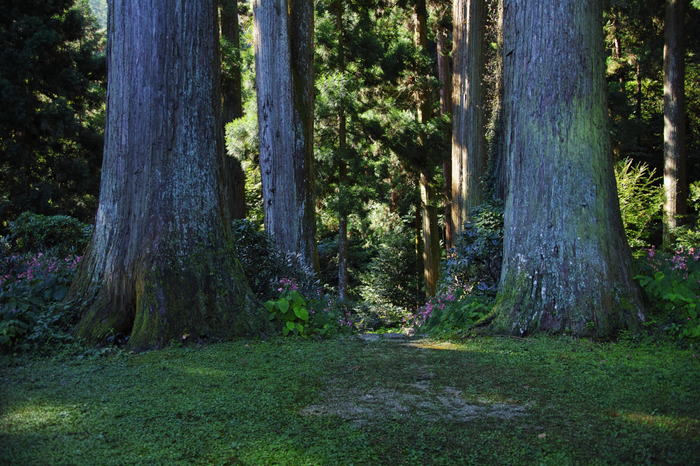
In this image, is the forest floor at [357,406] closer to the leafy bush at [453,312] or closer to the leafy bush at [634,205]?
the leafy bush at [453,312]

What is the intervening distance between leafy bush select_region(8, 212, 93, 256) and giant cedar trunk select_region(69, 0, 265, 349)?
12.1 feet

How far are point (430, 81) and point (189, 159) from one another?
1390 cm

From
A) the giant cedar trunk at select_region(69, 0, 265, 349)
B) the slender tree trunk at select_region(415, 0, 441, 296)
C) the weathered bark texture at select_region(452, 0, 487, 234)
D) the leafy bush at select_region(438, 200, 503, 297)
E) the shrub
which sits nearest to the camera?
the giant cedar trunk at select_region(69, 0, 265, 349)

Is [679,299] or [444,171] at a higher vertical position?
[444,171]

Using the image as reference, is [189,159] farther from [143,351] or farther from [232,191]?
[232,191]

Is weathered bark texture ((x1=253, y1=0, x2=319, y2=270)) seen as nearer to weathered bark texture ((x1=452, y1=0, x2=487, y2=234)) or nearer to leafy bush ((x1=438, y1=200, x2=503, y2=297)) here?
leafy bush ((x1=438, y1=200, x2=503, y2=297))

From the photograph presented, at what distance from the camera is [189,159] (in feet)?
16.5

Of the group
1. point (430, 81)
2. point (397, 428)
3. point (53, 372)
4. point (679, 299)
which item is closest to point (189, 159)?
point (53, 372)

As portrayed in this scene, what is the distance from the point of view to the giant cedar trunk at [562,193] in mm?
4828

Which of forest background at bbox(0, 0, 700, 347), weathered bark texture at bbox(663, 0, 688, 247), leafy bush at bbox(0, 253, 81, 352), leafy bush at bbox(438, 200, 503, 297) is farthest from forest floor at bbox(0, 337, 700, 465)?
weathered bark texture at bbox(663, 0, 688, 247)

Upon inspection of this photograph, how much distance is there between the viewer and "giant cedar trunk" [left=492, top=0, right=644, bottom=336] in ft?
15.8

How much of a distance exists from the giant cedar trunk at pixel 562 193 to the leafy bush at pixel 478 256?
4.78 ft

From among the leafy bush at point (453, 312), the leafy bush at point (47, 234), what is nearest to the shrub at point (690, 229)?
the leafy bush at point (453, 312)

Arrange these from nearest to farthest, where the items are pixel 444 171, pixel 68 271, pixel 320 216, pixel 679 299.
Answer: pixel 679 299, pixel 68 271, pixel 320 216, pixel 444 171
